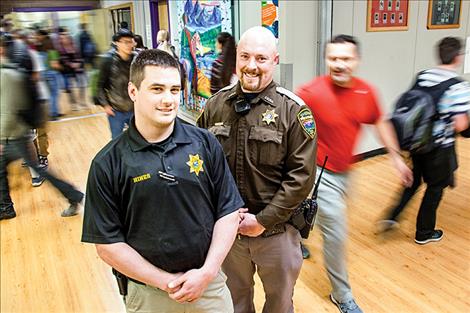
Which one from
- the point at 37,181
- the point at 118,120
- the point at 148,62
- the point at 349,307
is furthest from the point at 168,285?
the point at 37,181

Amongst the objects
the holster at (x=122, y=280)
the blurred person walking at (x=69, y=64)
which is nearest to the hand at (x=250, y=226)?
the holster at (x=122, y=280)

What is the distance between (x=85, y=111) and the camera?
6844 mm

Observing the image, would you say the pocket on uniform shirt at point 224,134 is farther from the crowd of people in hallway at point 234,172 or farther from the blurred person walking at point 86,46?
the blurred person walking at point 86,46

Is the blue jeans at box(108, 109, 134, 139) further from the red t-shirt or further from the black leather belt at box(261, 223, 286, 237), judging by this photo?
the black leather belt at box(261, 223, 286, 237)

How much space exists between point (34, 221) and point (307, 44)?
2946 mm

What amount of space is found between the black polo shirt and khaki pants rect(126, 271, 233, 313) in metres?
0.11

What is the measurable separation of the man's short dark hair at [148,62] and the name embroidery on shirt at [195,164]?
268mm

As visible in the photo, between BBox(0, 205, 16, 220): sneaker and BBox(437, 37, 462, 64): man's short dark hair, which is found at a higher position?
BBox(437, 37, 462, 64): man's short dark hair

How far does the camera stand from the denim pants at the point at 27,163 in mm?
2902

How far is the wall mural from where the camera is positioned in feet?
16.8

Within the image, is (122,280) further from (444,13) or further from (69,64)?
(69,64)

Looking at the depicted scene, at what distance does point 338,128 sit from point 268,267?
31.4 inches

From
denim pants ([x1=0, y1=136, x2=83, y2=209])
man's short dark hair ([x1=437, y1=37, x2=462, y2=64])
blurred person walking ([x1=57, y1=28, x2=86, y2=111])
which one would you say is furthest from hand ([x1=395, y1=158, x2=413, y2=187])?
blurred person walking ([x1=57, y1=28, x2=86, y2=111])

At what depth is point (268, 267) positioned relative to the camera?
165 centimetres
